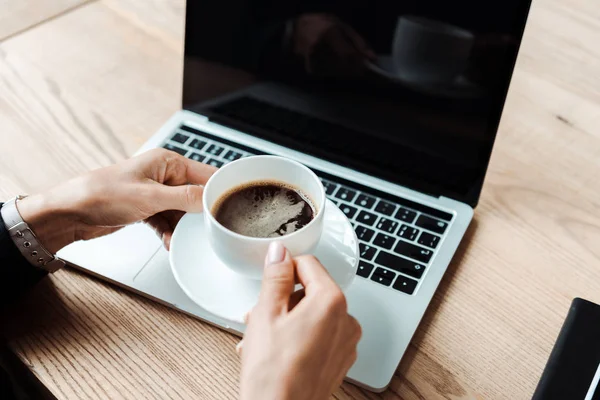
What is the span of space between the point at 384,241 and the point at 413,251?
0.12 ft

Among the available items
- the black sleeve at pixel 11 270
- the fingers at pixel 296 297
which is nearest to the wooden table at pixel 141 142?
the black sleeve at pixel 11 270

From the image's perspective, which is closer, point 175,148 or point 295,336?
point 295,336

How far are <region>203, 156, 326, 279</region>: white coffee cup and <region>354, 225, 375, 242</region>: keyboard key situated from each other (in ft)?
0.38

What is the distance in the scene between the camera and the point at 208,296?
25.0 inches

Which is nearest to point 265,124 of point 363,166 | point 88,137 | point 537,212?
point 363,166

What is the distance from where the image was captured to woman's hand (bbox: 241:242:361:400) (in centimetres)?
54

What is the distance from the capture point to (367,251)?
76 centimetres

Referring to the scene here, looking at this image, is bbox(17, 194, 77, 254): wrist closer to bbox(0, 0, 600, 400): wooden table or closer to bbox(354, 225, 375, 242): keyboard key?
bbox(0, 0, 600, 400): wooden table

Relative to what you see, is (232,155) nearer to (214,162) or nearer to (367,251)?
(214,162)

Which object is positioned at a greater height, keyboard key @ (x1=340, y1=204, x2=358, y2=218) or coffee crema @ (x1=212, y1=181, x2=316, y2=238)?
coffee crema @ (x1=212, y1=181, x2=316, y2=238)

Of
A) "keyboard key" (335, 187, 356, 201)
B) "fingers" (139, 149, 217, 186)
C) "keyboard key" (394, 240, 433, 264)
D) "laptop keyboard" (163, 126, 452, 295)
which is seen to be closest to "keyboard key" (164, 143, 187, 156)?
"laptop keyboard" (163, 126, 452, 295)

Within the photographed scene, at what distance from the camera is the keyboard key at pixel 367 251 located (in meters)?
0.75

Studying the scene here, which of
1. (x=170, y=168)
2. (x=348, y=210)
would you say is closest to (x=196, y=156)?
(x=170, y=168)

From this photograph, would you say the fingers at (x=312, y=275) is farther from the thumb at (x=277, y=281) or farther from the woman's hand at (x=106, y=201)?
the woman's hand at (x=106, y=201)
